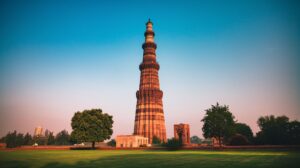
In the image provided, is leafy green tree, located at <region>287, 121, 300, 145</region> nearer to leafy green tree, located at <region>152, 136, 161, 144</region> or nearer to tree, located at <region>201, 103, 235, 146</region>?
tree, located at <region>201, 103, 235, 146</region>

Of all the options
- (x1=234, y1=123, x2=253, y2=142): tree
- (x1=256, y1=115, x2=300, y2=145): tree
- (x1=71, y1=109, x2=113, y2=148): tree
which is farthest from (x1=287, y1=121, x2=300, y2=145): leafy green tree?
(x1=71, y1=109, x2=113, y2=148): tree

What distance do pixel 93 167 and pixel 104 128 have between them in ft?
129

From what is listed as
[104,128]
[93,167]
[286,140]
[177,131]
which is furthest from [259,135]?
[93,167]

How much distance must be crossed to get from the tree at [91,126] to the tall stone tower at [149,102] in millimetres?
25884

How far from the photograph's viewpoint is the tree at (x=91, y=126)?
47.4 meters

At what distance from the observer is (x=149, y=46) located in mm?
85500

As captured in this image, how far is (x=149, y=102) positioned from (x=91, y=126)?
1264 inches

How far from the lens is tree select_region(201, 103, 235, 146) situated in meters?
41.7

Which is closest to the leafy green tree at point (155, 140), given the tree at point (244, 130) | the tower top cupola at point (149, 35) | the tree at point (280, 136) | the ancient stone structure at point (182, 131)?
the ancient stone structure at point (182, 131)

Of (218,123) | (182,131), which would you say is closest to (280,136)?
(218,123)

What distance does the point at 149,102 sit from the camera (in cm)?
7738

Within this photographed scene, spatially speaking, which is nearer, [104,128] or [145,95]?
[104,128]

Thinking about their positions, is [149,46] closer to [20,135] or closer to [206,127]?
[206,127]

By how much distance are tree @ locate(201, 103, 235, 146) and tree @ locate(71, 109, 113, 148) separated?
75.6 ft
